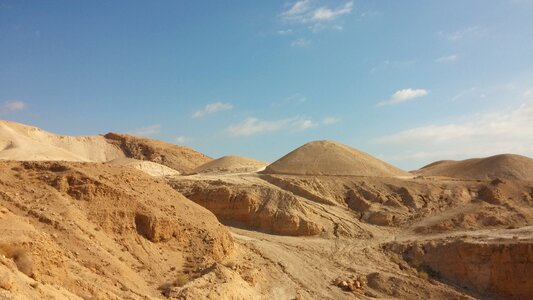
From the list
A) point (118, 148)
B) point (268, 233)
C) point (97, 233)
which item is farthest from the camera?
point (118, 148)

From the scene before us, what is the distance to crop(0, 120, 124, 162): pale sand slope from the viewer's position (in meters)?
43.9

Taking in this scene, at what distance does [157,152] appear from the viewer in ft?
226

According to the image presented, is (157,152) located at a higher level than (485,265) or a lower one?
higher

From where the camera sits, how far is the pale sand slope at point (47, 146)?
4388 centimetres

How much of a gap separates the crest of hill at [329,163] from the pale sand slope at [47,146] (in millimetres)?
20644

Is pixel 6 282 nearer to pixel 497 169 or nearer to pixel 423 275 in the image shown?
pixel 423 275

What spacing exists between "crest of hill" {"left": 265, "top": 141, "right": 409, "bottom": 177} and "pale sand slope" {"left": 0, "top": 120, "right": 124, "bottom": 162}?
2064 cm

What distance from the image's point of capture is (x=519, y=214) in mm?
27047

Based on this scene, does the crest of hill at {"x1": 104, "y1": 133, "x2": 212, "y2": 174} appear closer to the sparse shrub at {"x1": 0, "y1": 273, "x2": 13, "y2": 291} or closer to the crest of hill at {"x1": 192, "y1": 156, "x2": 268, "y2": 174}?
the crest of hill at {"x1": 192, "y1": 156, "x2": 268, "y2": 174}

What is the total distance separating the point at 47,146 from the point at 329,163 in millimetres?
29276

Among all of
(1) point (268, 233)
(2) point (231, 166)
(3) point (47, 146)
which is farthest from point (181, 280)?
(3) point (47, 146)

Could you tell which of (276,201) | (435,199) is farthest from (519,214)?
(276,201)

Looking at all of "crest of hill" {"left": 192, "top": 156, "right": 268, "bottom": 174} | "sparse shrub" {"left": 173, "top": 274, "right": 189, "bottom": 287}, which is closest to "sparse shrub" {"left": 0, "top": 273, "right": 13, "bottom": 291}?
"sparse shrub" {"left": 173, "top": 274, "right": 189, "bottom": 287}

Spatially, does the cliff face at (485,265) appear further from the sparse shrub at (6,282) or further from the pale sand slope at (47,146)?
the pale sand slope at (47,146)
